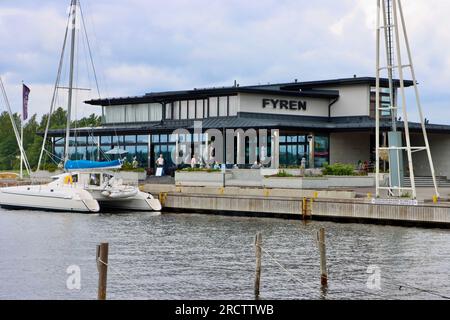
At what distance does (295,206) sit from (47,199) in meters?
17.9

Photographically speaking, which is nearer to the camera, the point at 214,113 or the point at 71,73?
the point at 71,73

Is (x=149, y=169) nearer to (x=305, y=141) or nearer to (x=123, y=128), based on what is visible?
(x=123, y=128)

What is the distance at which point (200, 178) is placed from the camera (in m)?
66.4

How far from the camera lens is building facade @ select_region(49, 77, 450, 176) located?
2965 inches

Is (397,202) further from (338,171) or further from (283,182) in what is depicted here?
(338,171)

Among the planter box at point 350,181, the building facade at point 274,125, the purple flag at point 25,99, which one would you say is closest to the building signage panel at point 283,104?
the building facade at point 274,125

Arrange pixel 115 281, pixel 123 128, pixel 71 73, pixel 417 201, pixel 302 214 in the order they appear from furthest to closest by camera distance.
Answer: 1. pixel 123 128
2. pixel 71 73
3. pixel 302 214
4. pixel 417 201
5. pixel 115 281

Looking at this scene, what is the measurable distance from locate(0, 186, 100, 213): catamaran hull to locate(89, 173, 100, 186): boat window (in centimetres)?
196

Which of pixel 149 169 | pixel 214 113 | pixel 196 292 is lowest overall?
pixel 196 292

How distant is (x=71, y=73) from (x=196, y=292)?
41.4m

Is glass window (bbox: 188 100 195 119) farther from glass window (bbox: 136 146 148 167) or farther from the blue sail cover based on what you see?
the blue sail cover

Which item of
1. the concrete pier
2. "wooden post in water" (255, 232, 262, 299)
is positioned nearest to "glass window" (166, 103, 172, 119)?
the concrete pier

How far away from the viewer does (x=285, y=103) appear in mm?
80438
